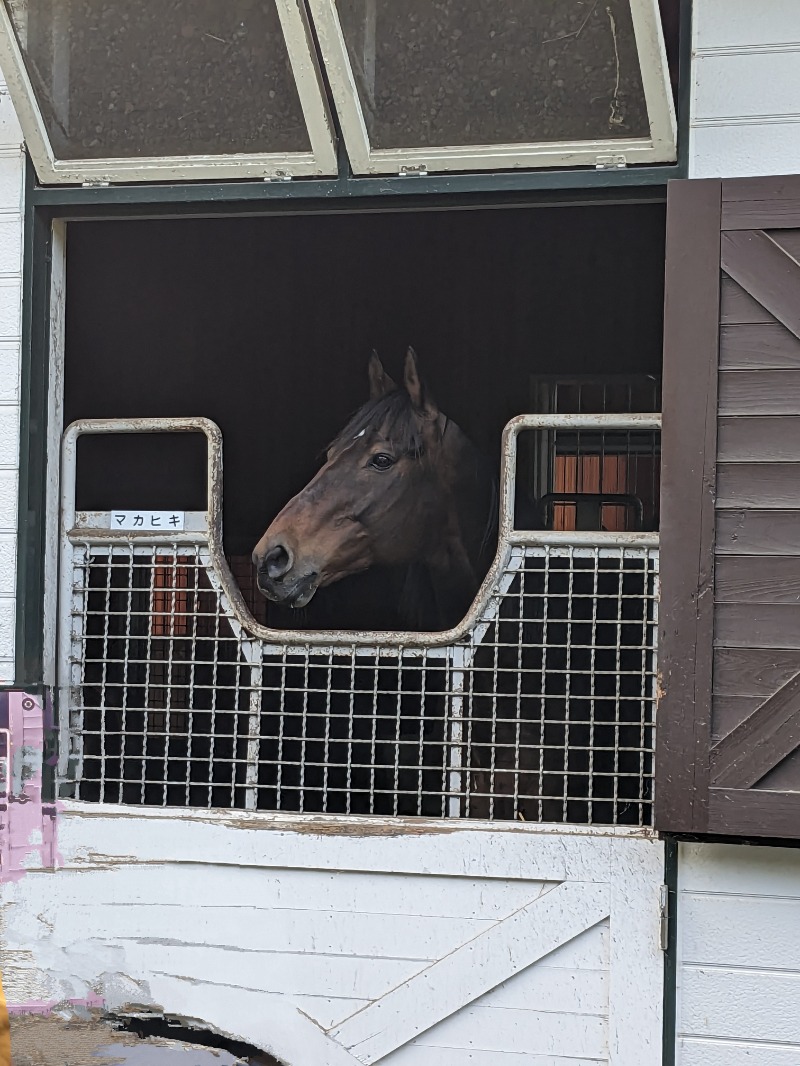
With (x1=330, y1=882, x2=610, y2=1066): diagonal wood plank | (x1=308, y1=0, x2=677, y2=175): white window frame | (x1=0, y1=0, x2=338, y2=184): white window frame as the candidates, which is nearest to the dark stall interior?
(x1=0, y1=0, x2=338, y2=184): white window frame

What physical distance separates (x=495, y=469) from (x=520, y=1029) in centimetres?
204

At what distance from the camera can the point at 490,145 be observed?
8.95 feet

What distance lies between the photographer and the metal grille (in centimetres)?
284

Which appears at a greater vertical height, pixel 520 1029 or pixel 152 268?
pixel 152 268

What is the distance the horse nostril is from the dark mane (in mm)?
429

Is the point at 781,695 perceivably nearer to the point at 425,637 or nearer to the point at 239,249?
the point at 425,637

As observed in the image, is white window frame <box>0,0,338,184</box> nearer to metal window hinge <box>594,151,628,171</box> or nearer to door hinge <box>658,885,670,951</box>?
→ metal window hinge <box>594,151,628,171</box>

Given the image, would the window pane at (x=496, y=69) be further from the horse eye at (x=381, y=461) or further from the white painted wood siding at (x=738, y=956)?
the white painted wood siding at (x=738, y=956)

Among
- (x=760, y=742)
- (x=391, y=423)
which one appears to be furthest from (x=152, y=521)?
(x=760, y=742)

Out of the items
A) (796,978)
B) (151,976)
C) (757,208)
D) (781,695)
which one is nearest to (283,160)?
(757,208)

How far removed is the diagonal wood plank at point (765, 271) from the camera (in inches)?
98.0

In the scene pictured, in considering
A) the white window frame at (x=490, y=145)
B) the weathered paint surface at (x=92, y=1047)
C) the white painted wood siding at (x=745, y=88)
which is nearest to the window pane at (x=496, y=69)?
the white window frame at (x=490, y=145)

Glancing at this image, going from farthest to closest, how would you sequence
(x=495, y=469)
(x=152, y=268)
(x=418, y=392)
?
1. (x=152, y=268)
2. (x=495, y=469)
3. (x=418, y=392)

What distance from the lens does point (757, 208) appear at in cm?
252
